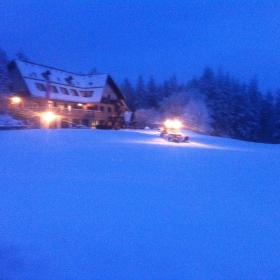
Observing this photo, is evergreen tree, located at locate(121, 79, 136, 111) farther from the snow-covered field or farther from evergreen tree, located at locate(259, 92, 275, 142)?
the snow-covered field

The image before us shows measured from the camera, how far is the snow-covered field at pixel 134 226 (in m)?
5.14

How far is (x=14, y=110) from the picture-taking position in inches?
1673

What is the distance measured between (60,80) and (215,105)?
34.9m

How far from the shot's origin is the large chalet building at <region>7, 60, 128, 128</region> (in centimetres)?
4262

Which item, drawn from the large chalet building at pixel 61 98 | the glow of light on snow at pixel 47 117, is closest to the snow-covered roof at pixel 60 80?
the large chalet building at pixel 61 98

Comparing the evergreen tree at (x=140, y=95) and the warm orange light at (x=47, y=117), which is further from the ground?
the evergreen tree at (x=140, y=95)

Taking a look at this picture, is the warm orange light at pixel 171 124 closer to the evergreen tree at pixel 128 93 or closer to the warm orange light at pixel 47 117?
the warm orange light at pixel 47 117

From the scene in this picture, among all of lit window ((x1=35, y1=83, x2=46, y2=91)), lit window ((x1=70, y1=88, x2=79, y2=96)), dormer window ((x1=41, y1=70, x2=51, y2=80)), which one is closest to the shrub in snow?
lit window ((x1=70, y1=88, x2=79, y2=96))

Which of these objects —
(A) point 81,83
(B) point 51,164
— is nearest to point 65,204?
(B) point 51,164

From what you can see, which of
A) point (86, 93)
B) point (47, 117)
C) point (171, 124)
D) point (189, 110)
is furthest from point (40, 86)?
point (189, 110)

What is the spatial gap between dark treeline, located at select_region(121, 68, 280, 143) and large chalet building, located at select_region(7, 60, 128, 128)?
11.6 meters

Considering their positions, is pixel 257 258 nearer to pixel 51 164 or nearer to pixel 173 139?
pixel 51 164

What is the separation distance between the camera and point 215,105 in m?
72.2

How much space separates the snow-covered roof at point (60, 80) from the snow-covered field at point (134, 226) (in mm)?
35790
